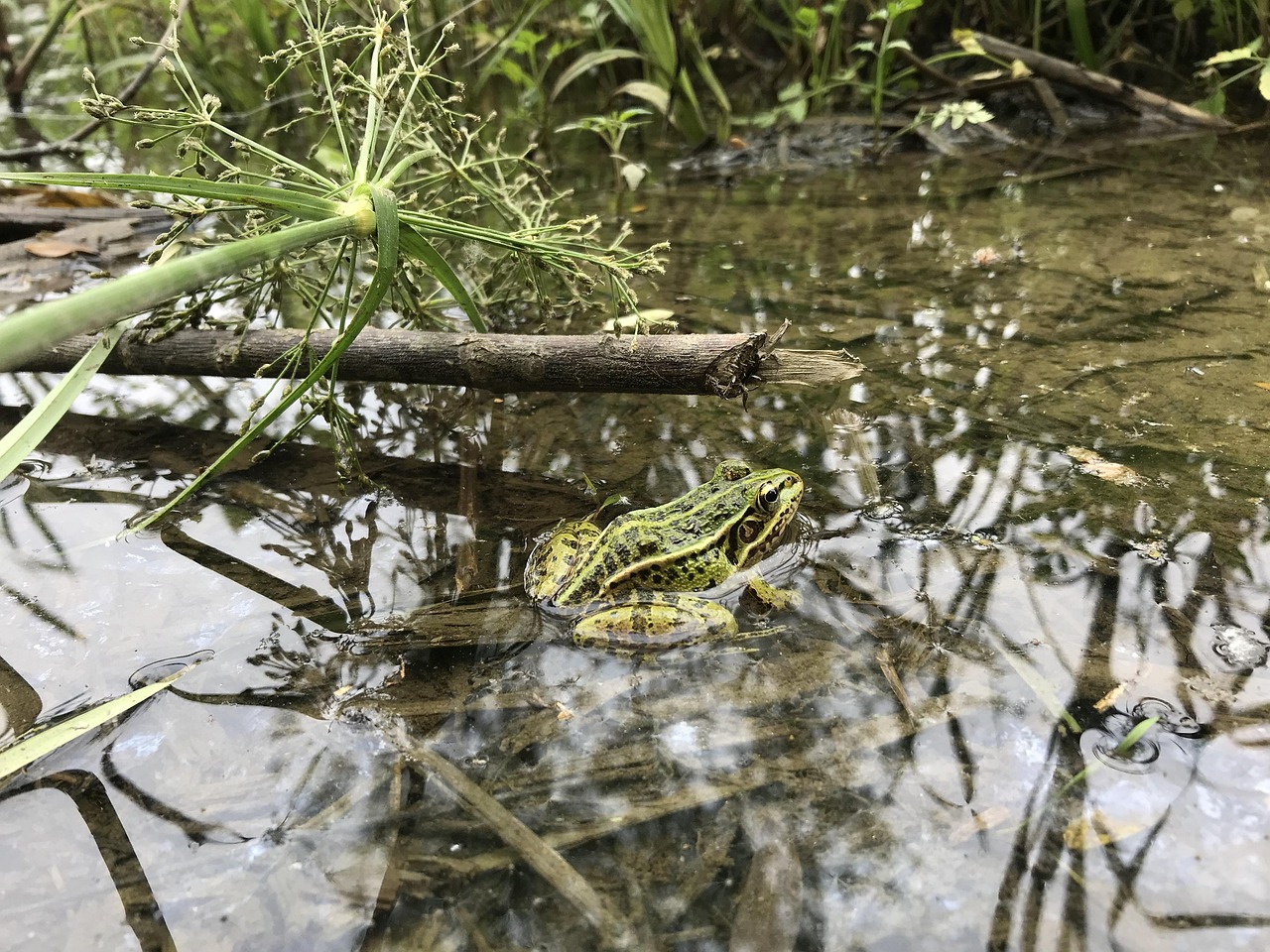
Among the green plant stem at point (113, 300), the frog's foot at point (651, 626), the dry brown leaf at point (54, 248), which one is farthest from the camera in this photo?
the dry brown leaf at point (54, 248)

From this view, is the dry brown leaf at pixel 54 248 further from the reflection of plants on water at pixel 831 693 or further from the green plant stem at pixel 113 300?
the green plant stem at pixel 113 300

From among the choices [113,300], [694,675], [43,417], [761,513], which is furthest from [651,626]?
[43,417]

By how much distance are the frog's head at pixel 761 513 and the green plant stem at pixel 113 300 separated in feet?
5.60

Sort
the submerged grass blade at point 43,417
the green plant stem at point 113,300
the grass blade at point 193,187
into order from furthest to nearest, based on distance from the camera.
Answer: the submerged grass blade at point 43,417 → the grass blade at point 193,187 → the green plant stem at point 113,300

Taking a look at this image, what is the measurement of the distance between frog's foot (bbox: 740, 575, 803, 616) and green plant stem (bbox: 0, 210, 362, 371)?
181cm

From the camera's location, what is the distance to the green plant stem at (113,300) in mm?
1563

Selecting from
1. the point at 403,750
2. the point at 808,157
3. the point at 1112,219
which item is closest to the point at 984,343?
the point at 1112,219

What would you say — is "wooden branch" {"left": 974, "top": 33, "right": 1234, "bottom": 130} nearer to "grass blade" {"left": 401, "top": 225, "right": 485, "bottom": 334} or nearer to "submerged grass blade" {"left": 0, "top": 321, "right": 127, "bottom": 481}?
"grass blade" {"left": 401, "top": 225, "right": 485, "bottom": 334}

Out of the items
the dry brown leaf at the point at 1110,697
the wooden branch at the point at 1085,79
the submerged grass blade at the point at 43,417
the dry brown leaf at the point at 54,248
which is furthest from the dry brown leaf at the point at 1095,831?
the wooden branch at the point at 1085,79

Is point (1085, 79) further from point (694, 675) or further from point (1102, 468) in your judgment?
point (694, 675)

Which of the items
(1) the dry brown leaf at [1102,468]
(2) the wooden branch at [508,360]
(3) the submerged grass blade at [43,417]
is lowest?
(1) the dry brown leaf at [1102,468]

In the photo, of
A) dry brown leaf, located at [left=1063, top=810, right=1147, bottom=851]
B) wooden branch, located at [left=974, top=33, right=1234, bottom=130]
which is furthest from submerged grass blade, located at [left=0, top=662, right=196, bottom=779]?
wooden branch, located at [left=974, top=33, right=1234, bottom=130]

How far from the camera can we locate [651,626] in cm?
284

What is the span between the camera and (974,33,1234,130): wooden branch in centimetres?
711
